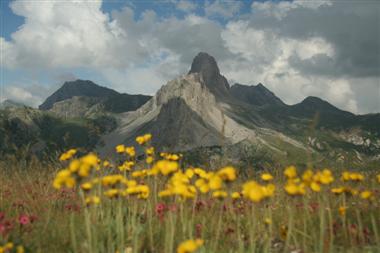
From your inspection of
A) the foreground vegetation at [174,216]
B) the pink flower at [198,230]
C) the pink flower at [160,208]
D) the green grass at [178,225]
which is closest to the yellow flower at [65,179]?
the foreground vegetation at [174,216]

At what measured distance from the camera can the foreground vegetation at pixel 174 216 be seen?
3959 millimetres

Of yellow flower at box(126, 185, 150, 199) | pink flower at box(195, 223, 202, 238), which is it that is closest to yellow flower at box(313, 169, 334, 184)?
yellow flower at box(126, 185, 150, 199)

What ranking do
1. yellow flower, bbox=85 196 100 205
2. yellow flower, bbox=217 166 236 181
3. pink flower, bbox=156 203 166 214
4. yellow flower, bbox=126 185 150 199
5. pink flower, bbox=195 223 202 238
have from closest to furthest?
yellow flower, bbox=217 166 236 181 → yellow flower, bbox=85 196 100 205 → yellow flower, bbox=126 185 150 199 → pink flower, bbox=195 223 202 238 → pink flower, bbox=156 203 166 214

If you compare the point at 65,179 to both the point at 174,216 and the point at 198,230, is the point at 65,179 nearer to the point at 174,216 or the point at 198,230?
the point at 174,216

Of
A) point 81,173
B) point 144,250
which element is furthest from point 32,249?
point 81,173

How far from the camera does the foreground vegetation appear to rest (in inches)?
156

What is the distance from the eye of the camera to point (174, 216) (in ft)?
15.5

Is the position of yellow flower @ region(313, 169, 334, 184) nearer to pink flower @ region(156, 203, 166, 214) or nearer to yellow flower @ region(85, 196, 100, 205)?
yellow flower @ region(85, 196, 100, 205)

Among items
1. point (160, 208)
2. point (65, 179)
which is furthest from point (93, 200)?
point (160, 208)

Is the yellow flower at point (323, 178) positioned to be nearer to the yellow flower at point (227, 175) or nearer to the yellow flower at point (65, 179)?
the yellow flower at point (227, 175)

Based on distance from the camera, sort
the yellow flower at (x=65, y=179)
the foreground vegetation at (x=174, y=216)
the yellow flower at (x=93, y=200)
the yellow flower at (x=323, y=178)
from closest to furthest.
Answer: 1. the yellow flower at (x=65, y=179)
2. the foreground vegetation at (x=174, y=216)
3. the yellow flower at (x=323, y=178)
4. the yellow flower at (x=93, y=200)

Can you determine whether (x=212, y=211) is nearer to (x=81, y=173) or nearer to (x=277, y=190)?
(x=277, y=190)

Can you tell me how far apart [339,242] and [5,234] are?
179 inches

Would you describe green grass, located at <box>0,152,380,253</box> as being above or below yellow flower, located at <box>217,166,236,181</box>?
below
